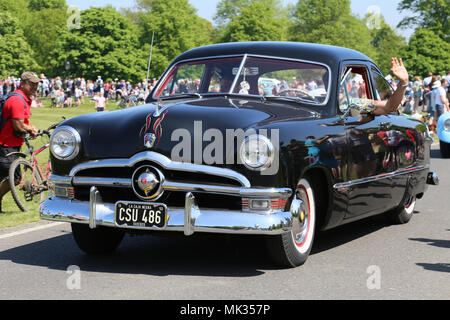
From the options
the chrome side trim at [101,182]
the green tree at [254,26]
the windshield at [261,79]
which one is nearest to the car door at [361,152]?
the windshield at [261,79]

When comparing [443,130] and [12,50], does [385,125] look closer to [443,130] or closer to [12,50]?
[443,130]

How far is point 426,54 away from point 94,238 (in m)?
72.2

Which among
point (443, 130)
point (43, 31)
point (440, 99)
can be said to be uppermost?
point (43, 31)

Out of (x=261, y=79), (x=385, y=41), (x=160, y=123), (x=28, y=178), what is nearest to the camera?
(x=160, y=123)

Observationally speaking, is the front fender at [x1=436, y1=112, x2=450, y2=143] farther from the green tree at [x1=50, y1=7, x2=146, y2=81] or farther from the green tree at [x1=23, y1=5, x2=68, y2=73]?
the green tree at [x1=23, y1=5, x2=68, y2=73]

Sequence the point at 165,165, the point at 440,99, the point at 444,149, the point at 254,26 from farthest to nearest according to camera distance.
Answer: the point at 254,26, the point at 440,99, the point at 444,149, the point at 165,165

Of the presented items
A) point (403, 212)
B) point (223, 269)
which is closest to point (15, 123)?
point (223, 269)

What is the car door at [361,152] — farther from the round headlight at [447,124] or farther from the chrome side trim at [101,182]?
the round headlight at [447,124]

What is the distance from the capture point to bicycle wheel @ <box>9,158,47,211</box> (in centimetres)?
913

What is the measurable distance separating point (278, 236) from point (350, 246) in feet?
5.19

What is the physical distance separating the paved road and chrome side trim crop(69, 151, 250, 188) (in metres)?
0.57

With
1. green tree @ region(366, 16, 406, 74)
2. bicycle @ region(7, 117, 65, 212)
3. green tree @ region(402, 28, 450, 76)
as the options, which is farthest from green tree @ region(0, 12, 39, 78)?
bicycle @ region(7, 117, 65, 212)

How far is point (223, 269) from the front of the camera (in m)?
5.67
